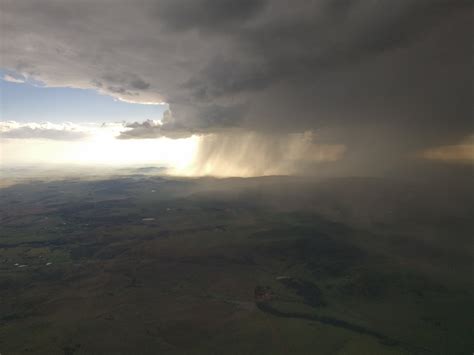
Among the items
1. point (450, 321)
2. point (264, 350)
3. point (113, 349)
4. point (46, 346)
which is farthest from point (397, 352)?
point (46, 346)

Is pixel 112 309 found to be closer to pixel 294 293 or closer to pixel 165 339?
pixel 165 339

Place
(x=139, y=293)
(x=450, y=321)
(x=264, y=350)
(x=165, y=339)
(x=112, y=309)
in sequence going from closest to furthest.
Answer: (x=264, y=350), (x=165, y=339), (x=450, y=321), (x=112, y=309), (x=139, y=293)

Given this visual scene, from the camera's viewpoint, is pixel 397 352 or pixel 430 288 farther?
pixel 430 288

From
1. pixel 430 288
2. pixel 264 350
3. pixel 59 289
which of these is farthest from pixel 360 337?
pixel 59 289

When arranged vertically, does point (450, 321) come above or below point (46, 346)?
above

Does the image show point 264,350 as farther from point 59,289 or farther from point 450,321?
point 59,289

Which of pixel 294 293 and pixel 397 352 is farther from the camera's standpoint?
pixel 294 293

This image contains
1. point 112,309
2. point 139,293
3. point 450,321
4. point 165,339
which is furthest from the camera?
point 139,293

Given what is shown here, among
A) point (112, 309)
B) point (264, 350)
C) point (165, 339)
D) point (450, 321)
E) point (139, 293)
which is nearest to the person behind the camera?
point (264, 350)
